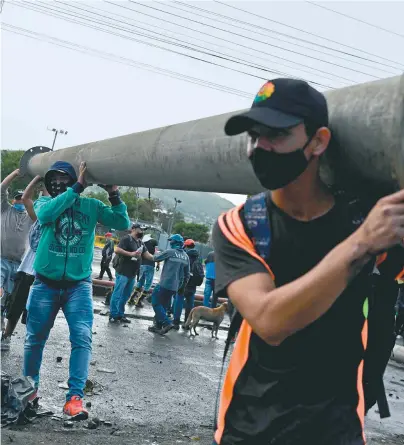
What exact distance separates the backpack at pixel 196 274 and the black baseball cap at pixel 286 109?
11.4 m

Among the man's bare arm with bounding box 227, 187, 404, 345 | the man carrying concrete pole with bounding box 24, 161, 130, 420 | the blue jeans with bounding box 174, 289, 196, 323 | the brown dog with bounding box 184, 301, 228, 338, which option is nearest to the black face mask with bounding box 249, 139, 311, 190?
the man's bare arm with bounding box 227, 187, 404, 345

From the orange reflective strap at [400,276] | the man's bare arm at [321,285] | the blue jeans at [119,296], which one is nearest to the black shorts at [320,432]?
the man's bare arm at [321,285]

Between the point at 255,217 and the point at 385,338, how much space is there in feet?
1.91

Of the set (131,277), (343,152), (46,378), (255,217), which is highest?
(343,152)

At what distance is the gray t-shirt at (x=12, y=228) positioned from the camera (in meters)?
7.78

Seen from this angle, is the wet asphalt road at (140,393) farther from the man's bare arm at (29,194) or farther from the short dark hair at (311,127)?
the short dark hair at (311,127)

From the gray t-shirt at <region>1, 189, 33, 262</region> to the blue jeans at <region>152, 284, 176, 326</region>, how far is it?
4.13 m

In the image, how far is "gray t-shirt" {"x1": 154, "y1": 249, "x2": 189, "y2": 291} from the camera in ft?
38.6

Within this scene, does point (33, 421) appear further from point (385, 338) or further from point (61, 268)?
point (385, 338)

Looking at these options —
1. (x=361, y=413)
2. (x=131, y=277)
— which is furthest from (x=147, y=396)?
(x=131, y=277)

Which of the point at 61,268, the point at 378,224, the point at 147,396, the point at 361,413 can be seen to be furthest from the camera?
the point at 147,396

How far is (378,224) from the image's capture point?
59.2 inches

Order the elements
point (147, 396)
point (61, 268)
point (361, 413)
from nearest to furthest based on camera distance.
Answer: point (361, 413) → point (61, 268) → point (147, 396)

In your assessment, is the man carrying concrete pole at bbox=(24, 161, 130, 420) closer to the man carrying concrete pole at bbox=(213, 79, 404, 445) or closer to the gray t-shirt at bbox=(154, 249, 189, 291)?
the man carrying concrete pole at bbox=(213, 79, 404, 445)
